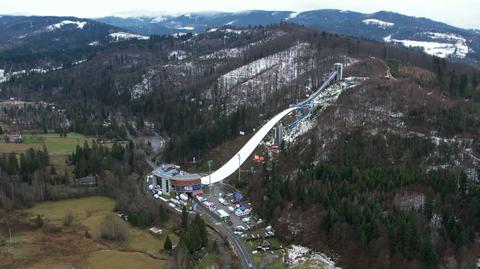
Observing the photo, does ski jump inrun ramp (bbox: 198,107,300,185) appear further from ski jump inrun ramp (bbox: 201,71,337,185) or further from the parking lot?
the parking lot

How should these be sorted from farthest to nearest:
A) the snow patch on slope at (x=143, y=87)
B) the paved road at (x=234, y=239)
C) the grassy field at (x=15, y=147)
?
the snow patch on slope at (x=143, y=87) < the grassy field at (x=15, y=147) < the paved road at (x=234, y=239)

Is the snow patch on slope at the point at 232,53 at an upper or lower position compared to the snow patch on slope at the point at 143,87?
upper

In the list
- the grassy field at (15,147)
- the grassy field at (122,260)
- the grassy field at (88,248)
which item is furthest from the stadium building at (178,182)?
the grassy field at (15,147)

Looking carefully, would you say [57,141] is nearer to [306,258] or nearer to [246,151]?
[246,151]

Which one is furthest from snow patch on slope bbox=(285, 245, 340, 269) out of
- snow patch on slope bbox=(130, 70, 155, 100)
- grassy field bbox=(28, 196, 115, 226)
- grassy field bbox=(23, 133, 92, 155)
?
snow patch on slope bbox=(130, 70, 155, 100)

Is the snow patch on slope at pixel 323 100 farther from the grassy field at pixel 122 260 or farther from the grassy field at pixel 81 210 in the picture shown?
the grassy field at pixel 122 260

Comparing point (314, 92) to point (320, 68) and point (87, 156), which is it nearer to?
point (320, 68)

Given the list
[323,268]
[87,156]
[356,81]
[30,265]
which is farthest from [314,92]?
[30,265]

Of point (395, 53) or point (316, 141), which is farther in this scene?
point (395, 53)
